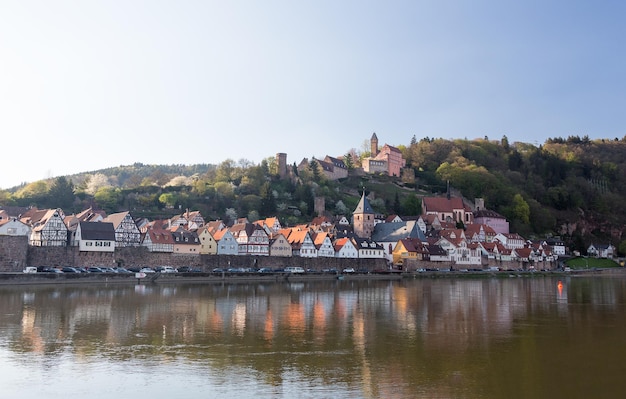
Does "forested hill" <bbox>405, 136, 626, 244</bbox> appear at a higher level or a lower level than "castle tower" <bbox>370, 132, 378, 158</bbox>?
lower

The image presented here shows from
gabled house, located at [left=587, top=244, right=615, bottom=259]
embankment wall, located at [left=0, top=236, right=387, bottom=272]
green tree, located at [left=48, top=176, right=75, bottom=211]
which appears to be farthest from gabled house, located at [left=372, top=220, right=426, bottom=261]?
green tree, located at [left=48, top=176, right=75, bottom=211]

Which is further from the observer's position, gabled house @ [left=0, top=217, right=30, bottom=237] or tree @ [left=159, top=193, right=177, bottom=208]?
tree @ [left=159, top=193, right=177, bottom=208]

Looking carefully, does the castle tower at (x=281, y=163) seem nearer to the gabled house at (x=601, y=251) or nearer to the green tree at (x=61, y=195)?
the green tree at (x=61, y=195)

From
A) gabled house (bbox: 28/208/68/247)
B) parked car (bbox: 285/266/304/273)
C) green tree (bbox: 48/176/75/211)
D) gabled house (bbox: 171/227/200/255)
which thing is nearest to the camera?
gabled house (bbox: 28/208/68/247)

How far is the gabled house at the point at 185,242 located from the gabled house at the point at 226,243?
8.09 feet

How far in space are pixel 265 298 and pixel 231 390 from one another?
2326cm

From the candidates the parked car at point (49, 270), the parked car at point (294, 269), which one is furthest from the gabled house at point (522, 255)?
the parked car at point (49, 270)

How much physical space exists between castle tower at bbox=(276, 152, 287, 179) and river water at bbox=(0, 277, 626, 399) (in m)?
68.9

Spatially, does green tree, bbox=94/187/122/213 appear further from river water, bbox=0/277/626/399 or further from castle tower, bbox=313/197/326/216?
river water, bbox=0/277/626/399

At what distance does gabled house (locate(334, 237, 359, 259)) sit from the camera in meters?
69.2

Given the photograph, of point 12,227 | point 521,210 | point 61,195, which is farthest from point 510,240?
point 12,227

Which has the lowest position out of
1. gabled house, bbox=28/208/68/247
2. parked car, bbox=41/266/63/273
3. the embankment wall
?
parked car, bbox=41/266/63/273

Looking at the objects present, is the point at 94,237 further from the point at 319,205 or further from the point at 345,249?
the point at 319,205

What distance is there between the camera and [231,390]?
13492mm
